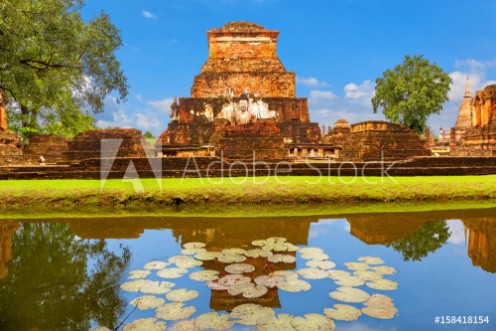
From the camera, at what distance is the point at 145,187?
1013cm

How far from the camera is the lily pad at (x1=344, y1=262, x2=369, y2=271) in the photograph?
16.3ft

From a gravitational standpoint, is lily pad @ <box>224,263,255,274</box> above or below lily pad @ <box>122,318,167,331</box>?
above

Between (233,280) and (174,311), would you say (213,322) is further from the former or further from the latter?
(233,280)

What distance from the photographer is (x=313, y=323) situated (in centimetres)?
351

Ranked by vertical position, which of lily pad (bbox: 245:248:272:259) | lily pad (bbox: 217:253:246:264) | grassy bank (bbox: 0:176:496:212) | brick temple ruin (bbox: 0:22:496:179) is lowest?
lily pad (bbox: 217:253:246:264)

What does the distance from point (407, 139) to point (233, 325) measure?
46.0 feet

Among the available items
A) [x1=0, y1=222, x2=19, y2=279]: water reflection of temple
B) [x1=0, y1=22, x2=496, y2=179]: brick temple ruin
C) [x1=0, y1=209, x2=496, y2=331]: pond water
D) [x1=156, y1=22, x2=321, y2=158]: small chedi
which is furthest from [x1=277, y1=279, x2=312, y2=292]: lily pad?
[x1=156, y1=22, x2=321, y2=158]: small chedi

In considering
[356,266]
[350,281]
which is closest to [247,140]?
[356,266]

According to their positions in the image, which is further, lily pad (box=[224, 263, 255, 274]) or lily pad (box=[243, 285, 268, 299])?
lily pad (box=[224, 263, 255, 274])

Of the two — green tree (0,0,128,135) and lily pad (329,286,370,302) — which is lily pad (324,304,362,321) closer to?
lily pad (329,286,370,302)

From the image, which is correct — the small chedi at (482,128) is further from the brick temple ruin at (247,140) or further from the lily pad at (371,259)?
the lily pad at (371,259)

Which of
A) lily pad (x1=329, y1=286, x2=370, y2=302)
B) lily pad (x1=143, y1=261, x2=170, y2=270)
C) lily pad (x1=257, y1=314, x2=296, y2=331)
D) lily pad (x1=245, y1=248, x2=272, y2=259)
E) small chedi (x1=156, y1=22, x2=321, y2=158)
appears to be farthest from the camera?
small chedi (x1=156, y1=22, x2=321, y2=158)

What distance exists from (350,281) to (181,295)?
6.61 feet

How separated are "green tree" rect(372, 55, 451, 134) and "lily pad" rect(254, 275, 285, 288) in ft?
111
